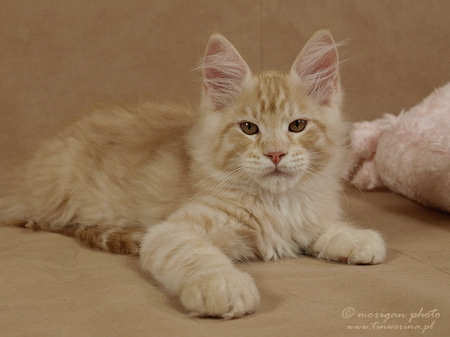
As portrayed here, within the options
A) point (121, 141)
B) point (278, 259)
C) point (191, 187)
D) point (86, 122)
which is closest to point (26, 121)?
point (86, 122)

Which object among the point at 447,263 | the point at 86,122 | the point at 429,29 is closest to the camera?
the point at 447,263

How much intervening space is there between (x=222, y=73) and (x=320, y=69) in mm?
348

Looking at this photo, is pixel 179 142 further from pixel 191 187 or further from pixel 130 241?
pixel 130 241

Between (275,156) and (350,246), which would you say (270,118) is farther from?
(350,246)

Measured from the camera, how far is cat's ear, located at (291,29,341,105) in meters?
1.95

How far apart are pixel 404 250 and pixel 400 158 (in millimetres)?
806

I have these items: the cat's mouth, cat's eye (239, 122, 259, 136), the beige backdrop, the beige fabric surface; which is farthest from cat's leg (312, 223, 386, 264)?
the beige backdrop

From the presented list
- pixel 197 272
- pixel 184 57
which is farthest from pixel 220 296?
pixel 184 57

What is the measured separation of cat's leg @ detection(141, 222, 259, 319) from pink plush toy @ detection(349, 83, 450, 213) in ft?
3.52

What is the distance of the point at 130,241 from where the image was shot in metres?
1.98

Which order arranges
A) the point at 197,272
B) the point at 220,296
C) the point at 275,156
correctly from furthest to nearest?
the point at 275,156 < the point at 197,272 < the point at 220,296

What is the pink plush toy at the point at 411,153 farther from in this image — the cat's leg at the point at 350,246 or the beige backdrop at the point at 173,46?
the cat's leg at the point at 350,246

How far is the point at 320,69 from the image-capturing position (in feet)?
6.57

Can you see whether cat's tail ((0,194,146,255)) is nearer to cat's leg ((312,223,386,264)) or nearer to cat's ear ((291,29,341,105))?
cat's leg ((312,223,386,264))
